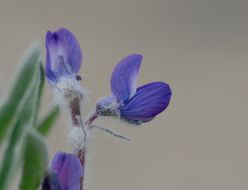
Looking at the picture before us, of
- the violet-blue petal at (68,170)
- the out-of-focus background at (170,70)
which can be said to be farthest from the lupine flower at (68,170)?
the out-of-focus background at (170,70)

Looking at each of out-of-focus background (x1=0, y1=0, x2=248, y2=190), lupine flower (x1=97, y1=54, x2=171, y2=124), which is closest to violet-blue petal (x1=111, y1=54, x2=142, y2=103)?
lupine flower (x1=97, y1=54, x2=171, y2=124)

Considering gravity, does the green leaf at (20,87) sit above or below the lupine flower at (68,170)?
above

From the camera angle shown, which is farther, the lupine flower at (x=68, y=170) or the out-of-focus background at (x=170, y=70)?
the out-of-focus background at (x=170, y=70)

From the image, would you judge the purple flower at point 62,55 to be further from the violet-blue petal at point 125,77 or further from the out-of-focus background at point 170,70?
the out-of-focus background at point 170,70

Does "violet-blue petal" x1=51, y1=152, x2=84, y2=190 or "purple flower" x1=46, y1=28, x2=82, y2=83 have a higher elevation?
"purple flower" x1=46, y1=28, x2=82, y2=83

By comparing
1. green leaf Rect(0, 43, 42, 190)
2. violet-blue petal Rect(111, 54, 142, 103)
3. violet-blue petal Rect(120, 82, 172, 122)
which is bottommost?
green leaf Rect(0, 43, 42, 190)

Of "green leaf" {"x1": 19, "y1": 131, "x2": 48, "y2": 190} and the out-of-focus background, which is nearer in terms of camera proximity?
"green leaf" {"x1": 19, "y1": 131, "x2": 48, "y2": 190}

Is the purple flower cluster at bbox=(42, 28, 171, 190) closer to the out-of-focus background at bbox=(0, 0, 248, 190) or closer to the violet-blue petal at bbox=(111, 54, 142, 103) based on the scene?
the violet-blue petal at bbox=(111, 54, 142, 103)
